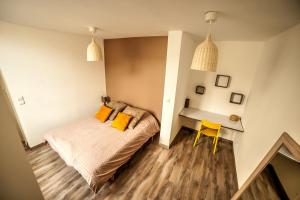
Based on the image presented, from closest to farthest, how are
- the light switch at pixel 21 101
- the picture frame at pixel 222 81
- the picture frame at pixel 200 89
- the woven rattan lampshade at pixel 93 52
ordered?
1. the woven rattan lampshade at pixel 93 52
2. the light switch at pixel 21 101
3. the picture frame at pixel 222 81
4. the picture frame at pixel 200 89

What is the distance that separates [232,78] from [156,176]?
2595 mm

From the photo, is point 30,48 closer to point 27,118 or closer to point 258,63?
point 27,118

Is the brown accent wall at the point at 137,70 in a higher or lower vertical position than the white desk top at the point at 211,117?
higher

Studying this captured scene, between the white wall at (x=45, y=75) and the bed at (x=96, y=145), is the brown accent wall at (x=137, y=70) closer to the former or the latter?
the white wall at (x=45, y=75)

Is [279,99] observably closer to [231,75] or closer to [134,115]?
[231,75]

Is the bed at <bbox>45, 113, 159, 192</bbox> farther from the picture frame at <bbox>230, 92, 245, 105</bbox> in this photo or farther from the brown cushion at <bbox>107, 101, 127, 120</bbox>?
the picture frame at <bbox>230, 92, 245, 105</bbox>

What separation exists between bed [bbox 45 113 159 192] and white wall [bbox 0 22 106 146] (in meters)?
0.51

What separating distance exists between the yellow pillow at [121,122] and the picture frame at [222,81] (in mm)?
2205

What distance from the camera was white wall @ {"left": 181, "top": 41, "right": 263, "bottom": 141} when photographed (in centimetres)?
251

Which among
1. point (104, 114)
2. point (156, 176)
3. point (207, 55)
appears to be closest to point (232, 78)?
point (207, 55)

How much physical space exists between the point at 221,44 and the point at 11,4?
3.32 m

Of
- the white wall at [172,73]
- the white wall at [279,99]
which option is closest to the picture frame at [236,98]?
the white wall at [279,99]

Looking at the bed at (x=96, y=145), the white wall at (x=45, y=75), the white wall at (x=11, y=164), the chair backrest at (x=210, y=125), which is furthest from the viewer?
the chair backrest at (x=210, y=125)

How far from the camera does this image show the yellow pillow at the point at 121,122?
2.56m
